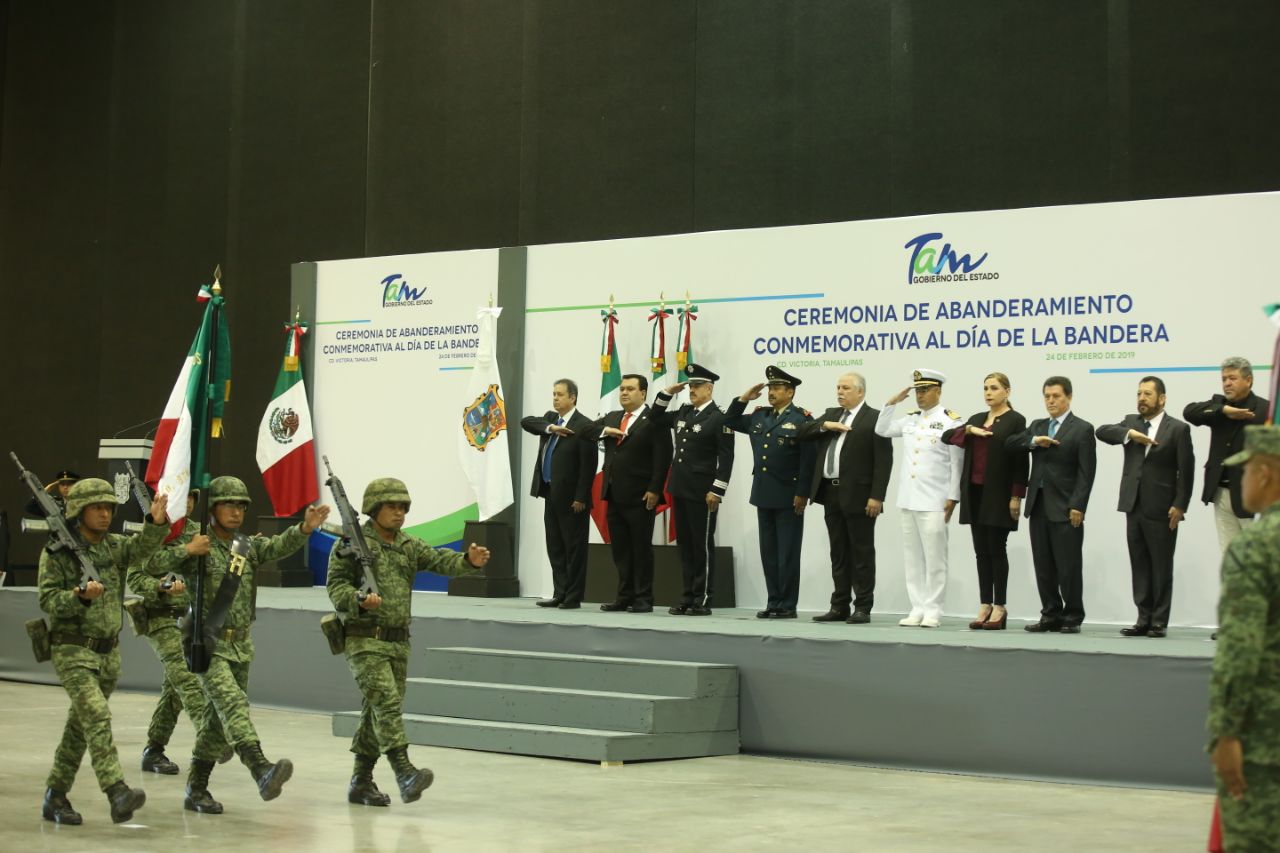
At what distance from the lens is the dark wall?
10.2 m

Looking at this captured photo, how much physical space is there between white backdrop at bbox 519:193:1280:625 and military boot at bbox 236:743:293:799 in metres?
4.98

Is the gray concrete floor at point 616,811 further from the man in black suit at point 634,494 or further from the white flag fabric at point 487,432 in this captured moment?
the white flag fabric at point 487,432

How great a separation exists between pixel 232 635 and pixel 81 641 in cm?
70

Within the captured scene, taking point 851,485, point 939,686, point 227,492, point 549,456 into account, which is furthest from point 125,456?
point 939,686

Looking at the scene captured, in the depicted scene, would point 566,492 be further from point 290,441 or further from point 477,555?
point 477,555

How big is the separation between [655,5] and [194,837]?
8.18m

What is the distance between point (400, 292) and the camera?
12688mm

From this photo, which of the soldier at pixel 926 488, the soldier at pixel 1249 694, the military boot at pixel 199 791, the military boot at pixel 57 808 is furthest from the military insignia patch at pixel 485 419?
the soldier at pixel 1249 694

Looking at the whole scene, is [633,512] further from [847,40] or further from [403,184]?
[403,184]

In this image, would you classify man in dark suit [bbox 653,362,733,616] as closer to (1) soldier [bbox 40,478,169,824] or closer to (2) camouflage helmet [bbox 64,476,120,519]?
(1) soldier [bbox 40,478,169,824]

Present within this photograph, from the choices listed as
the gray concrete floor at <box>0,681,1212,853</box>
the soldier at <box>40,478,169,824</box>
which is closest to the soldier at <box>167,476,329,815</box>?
the gray concrete floor at <box>0,681,1212,853</box>

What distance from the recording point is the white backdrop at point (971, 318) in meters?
9.18

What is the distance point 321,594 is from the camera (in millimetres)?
11609

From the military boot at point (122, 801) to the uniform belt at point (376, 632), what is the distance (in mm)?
1057
